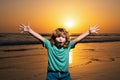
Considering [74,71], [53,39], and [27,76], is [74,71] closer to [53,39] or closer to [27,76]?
[27,76]

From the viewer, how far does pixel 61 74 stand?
186 inches

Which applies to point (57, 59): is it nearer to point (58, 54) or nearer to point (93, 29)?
point (58, 54)

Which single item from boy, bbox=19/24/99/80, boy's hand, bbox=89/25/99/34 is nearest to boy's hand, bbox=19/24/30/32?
boy, bbox=19/24/99/80

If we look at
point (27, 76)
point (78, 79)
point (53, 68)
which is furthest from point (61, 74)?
point (27, 76)

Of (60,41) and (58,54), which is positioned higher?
(60,41)

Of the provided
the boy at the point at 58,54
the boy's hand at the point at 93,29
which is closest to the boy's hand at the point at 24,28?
the boy at the point at 58,54

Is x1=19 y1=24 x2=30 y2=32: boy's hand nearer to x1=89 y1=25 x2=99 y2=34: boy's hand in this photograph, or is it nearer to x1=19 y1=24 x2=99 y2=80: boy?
x1=19 y1=24 x2=99 y2=80: boy

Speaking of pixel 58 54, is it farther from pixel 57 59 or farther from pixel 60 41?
pixel 60 41

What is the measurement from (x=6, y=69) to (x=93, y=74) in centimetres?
341

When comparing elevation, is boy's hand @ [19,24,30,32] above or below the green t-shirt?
above

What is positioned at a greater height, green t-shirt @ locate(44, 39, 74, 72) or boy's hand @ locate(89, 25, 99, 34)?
boy's hand @ locate(89, 25, 99, 34)

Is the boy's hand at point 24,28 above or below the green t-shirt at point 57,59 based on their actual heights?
above

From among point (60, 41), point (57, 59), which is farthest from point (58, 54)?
point (60, 41)

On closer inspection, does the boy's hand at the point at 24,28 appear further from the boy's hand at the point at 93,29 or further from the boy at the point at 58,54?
the boy's hand at the point at 93,29
